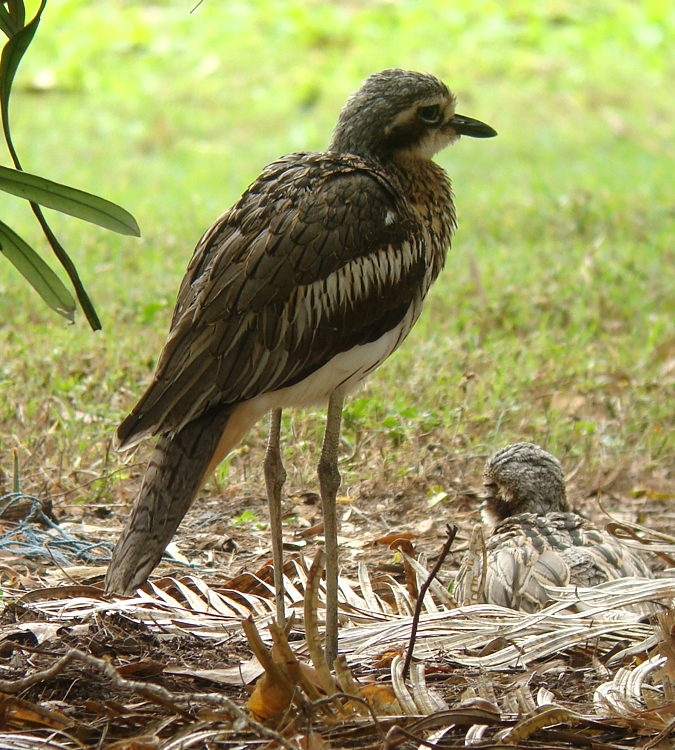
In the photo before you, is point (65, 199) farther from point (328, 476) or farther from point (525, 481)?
point (525, 481)

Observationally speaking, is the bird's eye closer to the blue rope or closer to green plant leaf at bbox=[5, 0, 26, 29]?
green plant leaf at bbox=[5, 0, 26, 29]

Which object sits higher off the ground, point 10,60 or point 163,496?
point 10,60

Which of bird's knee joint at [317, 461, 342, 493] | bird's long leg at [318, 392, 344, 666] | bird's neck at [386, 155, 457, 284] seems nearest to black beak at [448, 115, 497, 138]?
bird's neck at [386, 155, 457, 284]

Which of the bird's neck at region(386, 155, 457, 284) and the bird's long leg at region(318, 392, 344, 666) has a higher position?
the bird's neck at region(386, 155, 457, 284)

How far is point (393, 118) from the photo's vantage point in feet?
12.9

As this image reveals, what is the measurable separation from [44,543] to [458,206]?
18.5ft

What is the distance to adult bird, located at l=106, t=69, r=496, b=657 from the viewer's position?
10.8 feet

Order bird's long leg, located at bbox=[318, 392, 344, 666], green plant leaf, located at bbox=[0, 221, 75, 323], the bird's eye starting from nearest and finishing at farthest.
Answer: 1. green plant leaf, located at bbox=[0, 221, 75, 323]
2. bird's long leg, located at bbox=[318, 392, 344, 666]
3. the bird's eye

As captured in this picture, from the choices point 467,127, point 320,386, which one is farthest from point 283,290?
point 467,127

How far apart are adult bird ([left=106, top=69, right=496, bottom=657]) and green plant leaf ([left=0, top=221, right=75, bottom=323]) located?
385 millimetres

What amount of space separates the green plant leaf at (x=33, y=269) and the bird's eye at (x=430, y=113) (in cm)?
154

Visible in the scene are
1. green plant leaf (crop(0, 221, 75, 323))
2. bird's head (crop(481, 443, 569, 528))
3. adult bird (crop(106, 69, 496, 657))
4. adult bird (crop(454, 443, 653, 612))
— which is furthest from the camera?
bird's head (crop(481, 443, 569, 528))

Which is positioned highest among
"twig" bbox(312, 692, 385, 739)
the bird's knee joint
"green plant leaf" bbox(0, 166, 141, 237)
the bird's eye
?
the bird's eye

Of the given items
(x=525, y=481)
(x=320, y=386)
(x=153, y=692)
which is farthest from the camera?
(x=525, y=481)
